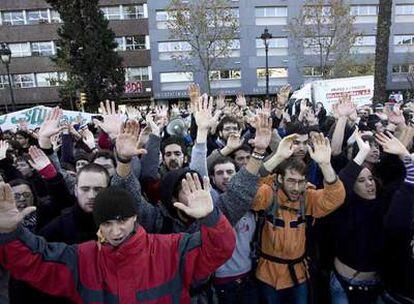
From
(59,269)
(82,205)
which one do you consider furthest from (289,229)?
(59,269)

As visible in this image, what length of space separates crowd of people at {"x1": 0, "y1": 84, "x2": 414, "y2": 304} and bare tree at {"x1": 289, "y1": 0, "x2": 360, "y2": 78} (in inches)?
1072

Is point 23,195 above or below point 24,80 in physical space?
below

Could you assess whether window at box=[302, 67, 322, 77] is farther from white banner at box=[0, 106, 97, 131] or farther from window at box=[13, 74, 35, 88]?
white banner at box=[0, 106, 97, 131]

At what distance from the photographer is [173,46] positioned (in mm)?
37406

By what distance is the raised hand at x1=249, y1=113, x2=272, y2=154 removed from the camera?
322 cm

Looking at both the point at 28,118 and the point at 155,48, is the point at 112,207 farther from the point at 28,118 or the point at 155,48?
the point at 155,48

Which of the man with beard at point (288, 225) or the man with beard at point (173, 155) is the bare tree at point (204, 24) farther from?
the man with beard at point (288, 225)

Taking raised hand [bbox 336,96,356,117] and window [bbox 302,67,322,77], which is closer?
raised hand [bbox 336,96,356,117]

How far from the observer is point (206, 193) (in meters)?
2.34

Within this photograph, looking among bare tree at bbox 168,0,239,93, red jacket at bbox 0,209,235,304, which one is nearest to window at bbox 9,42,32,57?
bare tree at bbox 168,0,239,93

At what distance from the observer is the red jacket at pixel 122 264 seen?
2.26 meters

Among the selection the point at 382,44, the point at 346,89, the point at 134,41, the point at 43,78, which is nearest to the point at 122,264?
the point at 382,44

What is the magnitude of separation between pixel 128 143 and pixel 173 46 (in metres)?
35.9

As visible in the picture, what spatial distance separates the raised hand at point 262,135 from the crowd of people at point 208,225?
0.4 inches
